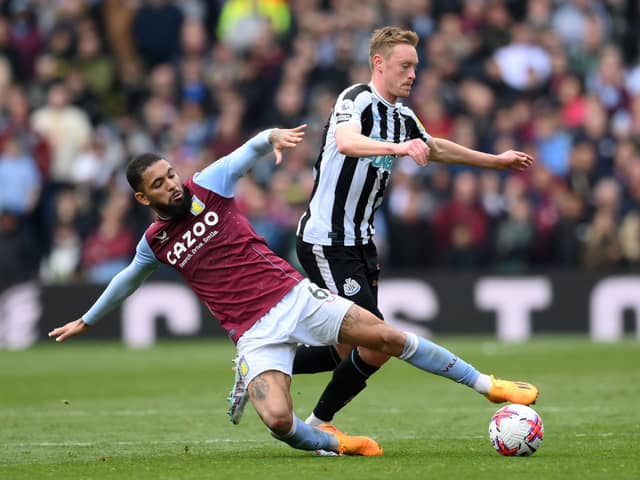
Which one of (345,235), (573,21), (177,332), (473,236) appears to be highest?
(573,21)

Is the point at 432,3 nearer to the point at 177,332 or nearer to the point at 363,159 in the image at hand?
the point at 177,332

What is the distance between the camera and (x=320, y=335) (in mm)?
8539

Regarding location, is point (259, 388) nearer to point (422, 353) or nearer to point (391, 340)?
point (391, 340)

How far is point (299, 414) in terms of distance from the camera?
1120cm

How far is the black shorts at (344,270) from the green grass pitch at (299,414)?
105 cm

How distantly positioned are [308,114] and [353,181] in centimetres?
1105

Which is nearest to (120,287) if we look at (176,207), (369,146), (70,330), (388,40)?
(70,330)

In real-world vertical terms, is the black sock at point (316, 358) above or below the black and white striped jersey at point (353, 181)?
below

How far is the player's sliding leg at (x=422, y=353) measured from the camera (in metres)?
8.35

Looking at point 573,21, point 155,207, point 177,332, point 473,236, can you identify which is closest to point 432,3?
point 573,21

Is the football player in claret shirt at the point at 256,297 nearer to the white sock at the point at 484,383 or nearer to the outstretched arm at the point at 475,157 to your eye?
the white sock at the point at 484,383

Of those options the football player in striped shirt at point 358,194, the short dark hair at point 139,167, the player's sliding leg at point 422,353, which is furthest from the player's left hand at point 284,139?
the player's sliding leg at point 422,353

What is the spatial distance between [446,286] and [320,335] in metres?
10.3

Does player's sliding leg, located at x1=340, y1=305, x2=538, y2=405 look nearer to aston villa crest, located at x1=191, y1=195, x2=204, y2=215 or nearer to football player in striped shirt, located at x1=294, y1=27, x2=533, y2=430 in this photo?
football player in striped shirt, located at x1=294, y1=27, x2=533, y2=430
